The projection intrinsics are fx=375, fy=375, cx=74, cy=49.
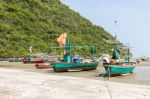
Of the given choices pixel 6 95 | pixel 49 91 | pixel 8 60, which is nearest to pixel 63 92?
pixel 49 91

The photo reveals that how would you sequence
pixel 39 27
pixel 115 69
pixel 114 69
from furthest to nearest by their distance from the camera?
pixel 39 27, pixel 115 69, pixel 114 69

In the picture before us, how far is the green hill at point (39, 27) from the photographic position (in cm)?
9464

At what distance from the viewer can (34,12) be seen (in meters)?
125

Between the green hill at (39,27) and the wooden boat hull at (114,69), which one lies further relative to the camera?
the green hill at (39,27)

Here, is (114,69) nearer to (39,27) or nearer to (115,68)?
(115,68)

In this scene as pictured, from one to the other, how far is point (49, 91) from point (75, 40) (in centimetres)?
9825

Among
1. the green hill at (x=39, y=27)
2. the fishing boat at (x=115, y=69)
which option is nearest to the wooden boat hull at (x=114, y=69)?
the fishing boat at (x=115, y=69)

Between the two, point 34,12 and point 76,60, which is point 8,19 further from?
point 76,60

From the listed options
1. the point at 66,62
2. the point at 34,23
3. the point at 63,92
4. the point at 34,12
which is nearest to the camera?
the point at 63,92

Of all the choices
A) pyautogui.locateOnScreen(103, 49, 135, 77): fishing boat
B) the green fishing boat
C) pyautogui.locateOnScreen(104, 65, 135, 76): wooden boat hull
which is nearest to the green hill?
the green fishing boat

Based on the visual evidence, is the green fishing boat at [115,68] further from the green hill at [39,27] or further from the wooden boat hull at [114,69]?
the green hill at [39,27]

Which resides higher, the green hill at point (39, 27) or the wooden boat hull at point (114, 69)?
the green hill at point (39, 27)

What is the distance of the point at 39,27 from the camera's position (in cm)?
11419

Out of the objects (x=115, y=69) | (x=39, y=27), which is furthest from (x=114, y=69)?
(x=39, y=27)
